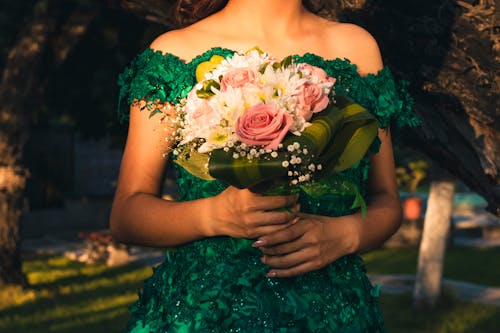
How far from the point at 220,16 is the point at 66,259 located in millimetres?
15887

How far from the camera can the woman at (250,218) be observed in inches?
117

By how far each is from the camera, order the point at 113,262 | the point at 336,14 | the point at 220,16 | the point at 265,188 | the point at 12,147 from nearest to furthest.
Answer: the point at 265,188 < the point at 220,16 < the point at 336,14 < the point at 12,147 < the point at 113,262

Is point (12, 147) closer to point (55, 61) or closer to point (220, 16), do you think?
point (55, 61)

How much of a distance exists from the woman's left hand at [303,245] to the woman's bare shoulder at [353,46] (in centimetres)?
80

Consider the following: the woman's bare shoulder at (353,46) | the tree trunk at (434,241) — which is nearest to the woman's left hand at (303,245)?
the woman's bare shoulder at (353,46)

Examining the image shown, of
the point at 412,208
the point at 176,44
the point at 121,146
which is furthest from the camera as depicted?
the point at 412,208

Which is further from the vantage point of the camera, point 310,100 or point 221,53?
point 221,53

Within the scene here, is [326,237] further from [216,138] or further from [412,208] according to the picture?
[412,208]

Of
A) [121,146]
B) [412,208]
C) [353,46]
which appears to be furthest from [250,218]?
[412,208]

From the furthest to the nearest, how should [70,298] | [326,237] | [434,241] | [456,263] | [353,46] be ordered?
1. [456,263]
2. [70,298]
3. [434,241]
4. [353,46]
5. [326,237]

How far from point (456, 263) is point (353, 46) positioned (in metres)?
15.5

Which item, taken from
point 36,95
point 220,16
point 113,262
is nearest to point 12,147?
point 36,95

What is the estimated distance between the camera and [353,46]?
3.55 m

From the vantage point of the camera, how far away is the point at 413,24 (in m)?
5.14
